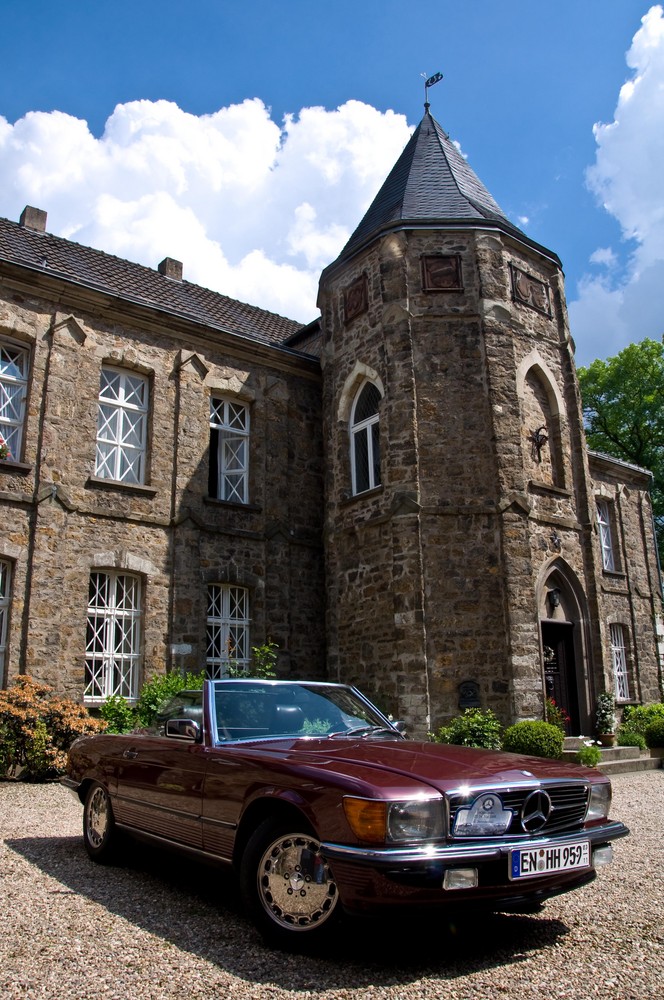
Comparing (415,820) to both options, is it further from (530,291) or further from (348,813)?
(530,291)

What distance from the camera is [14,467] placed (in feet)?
41.5

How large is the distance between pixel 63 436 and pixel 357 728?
981 centimetres

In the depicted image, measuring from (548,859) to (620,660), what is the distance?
17.6 metres

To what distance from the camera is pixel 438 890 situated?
3.45m

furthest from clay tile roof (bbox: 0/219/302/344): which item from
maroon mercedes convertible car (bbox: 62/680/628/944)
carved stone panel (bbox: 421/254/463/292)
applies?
maroon mercedes convertible car (bbox: 62/680/628/944)

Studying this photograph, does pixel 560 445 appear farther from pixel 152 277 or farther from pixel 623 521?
pixel 152 277

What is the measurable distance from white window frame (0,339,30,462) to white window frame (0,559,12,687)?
178 centimetres

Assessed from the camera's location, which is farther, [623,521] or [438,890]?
[623,521]

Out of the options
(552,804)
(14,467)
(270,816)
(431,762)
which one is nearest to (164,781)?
(270,816)

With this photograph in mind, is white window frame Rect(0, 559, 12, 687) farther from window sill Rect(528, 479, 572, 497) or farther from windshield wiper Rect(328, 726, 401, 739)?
window sill Rect(528, 479, 572, 497)

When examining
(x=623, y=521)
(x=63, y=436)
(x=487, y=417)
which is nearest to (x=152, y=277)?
(x=63, y=436)

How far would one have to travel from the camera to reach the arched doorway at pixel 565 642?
13.8 meters

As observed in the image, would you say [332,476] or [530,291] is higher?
[530,291]

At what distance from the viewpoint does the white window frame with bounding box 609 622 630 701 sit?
781 inches
